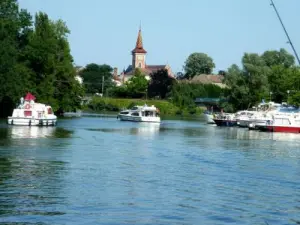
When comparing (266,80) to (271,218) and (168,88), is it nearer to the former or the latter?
(168,88)

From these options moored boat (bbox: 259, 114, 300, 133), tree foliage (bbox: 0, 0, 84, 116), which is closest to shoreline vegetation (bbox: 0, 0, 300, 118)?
tree foliage (bbox: 0, 0, 84, 116)

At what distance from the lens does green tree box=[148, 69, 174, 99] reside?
179 metres

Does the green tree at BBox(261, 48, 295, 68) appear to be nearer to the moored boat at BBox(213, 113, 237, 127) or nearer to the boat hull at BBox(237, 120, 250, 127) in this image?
the moored boat at BBox(213, 113, 237, 127)

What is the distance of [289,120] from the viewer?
84062 millimetres

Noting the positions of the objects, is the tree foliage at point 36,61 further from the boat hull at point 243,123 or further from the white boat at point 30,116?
the boat hull at point 243,123

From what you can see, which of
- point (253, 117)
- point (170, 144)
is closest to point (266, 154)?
point (170, 144)

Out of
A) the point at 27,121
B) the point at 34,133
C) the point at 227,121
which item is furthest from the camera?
the point at 227,121

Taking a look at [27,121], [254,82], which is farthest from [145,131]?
[254,82]

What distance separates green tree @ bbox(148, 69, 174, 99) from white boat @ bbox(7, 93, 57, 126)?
10405cm

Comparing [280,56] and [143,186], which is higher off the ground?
[280,56]

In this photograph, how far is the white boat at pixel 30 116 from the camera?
71.1 meters

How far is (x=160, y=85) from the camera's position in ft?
587

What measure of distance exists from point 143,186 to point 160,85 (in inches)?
5974

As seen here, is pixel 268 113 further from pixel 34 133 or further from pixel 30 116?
pixel 34 133
